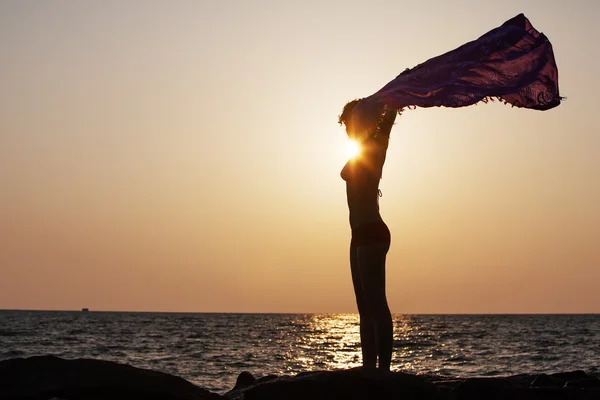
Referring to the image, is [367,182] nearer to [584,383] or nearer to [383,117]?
[383,117]

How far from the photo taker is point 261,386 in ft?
20.2

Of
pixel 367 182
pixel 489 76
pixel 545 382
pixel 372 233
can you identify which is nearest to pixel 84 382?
pixel 372 233

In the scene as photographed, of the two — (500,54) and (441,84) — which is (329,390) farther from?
(500,54)

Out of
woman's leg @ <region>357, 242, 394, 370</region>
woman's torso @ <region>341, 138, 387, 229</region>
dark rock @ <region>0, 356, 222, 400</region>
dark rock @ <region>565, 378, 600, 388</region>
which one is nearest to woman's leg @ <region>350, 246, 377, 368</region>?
woman's leg @ <region>357, 242, 394, 370</region>

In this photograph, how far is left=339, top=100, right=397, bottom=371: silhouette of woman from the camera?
6.67 meters

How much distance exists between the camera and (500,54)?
22.9ft

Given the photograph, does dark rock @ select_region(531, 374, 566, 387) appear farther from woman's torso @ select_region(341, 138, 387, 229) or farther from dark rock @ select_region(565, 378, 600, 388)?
woman's torso @ select_region(341, 138, 387, 229)

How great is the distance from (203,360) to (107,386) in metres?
25.6

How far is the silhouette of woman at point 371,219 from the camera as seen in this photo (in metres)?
6.67

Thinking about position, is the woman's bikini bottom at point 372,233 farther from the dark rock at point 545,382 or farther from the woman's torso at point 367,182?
the dark rock at point 545,382

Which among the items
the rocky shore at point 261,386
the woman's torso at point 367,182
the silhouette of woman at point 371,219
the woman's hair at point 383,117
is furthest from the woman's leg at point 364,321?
the woman's hair at point 383,117

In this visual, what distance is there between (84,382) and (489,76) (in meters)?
4.40

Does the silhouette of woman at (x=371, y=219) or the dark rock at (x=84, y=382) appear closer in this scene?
the dark rock at (x=84, y=382)

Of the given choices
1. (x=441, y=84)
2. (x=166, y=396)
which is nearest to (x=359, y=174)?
(x=441, y=84)
